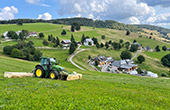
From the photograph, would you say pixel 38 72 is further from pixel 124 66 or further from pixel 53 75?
pixel 124 66

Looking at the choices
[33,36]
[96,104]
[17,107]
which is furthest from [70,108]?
[33,36]

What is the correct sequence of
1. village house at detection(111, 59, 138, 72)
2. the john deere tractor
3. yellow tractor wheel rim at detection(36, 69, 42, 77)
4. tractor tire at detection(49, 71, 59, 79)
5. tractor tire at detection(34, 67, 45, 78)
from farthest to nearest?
village house at detection(111, 59, 138, 72) → yellow tractor wheel rim at detection(36, 69, 42, 77) → tractor tire at detection(34, 67, 45, 78) → the john deere tractor → tractor tire at detection(49, 71, 59, 79)

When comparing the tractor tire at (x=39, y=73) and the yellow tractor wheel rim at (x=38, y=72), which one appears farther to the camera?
the yellow tractor wheel rim at (x=38, y=72)

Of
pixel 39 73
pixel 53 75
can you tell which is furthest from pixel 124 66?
pixel 39 73

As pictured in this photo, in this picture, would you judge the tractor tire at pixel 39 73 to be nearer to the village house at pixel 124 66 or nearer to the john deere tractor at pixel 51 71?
the john deere tractor at pixel 51 71

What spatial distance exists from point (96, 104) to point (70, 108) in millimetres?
1913

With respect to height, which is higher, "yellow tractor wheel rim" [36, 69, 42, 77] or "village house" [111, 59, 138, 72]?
"yellow tractor wheel rim" [36, 69, 42, 77]

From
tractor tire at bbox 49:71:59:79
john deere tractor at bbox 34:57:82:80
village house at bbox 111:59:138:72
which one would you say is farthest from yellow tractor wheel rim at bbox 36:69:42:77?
village house at bbox 111:59:138:72

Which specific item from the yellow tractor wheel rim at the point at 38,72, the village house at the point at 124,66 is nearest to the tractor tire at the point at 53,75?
the yellow tractor wheel rim at the point at 38,72

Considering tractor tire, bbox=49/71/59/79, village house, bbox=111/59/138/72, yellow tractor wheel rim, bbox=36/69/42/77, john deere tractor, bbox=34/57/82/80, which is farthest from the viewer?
village house, bbox=111/59/138/72

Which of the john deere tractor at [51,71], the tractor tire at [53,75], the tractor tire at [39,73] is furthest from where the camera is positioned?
the tractor tire at [39,73]

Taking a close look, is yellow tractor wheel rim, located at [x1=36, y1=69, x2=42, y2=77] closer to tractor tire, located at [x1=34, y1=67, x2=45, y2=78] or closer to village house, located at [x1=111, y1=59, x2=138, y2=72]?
tractor tire, located at [x1=34, y1=67, x2=45, y2=78]

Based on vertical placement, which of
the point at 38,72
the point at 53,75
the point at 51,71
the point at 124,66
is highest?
the point at 51,71

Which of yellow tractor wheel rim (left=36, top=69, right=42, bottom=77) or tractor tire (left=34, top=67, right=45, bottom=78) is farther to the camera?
yellow tractor wheel rim (left=36, top=69, right=42, bottom=77)
